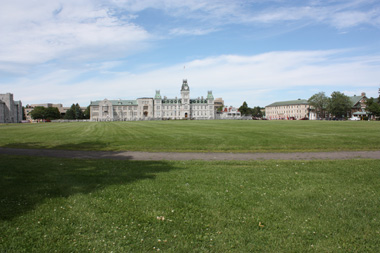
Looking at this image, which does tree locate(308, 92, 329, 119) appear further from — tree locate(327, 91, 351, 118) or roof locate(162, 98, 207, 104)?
roof locate(162, 98, 207, 104)

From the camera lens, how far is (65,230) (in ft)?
17.6


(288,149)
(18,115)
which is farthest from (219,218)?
(18,115)

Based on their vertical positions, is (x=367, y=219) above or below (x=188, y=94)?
below

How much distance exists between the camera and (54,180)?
9.01 meters

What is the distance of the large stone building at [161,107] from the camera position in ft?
545

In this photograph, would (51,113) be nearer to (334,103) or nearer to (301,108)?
(334,103)

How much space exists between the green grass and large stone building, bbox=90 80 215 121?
156714 millimetres

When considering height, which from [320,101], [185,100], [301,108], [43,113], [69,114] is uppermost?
[185,100]

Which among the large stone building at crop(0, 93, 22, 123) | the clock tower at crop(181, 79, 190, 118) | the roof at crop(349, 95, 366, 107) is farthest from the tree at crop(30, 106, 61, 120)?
the roof at crop(349, 95, 366, 107)

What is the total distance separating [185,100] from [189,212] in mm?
161397

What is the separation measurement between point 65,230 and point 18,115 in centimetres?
17269

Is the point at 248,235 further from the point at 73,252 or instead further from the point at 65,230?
the point at 65,230

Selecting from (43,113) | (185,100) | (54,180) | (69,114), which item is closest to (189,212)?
(54,180)

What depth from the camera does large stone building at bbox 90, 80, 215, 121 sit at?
6545 inches
